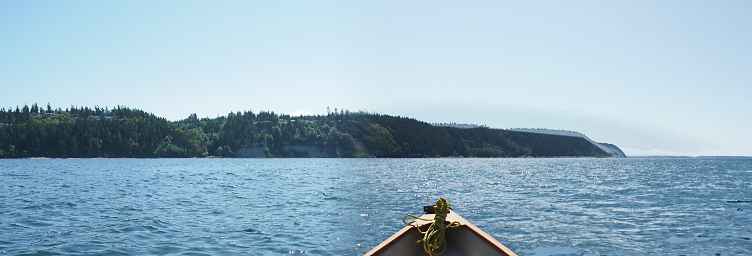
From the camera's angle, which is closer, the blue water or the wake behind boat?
the wake behind boat

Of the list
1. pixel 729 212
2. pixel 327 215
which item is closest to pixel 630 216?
pixel 729 212

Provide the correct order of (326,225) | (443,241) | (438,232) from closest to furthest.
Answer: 1. (438,232)
2. (443,241)
3. (326,225)

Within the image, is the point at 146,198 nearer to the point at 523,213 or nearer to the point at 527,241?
the point at 523,213

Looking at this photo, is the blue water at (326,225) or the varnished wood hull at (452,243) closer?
the varnished wood hull at (452,243)

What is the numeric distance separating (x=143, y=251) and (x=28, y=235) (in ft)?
28.7

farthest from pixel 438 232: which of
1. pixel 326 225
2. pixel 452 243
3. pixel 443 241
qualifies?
pixel 326 225

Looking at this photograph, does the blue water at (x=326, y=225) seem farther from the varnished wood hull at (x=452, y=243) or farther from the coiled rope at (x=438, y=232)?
the coiled rope at (x=438, y=232)

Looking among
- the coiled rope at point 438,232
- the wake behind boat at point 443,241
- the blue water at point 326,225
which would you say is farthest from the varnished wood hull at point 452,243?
the blue water at point 326,225

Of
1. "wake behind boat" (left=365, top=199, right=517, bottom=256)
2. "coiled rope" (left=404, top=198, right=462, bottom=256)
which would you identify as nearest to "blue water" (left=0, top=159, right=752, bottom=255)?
"wake behind boat" (left=365, top=199, right=517, bottom=256)

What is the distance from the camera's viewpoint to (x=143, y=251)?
23.9 metres

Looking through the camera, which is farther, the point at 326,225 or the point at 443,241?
the point at 326,225

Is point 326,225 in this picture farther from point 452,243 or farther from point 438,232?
point 438,232

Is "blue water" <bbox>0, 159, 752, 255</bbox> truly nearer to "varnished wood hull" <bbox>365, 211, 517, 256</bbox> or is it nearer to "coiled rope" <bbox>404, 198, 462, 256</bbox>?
"varnished wood hull" <bbox>365, 211, 517, 256</bbox>

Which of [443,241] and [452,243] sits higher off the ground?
[443,241]
